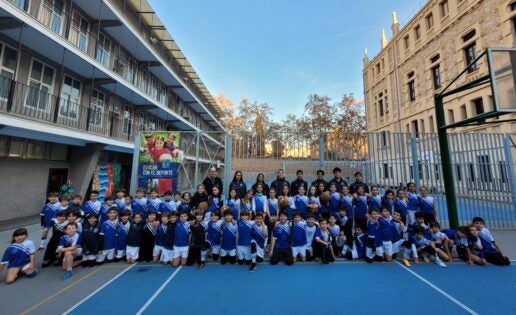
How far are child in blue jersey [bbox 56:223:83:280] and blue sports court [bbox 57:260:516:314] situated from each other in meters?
1.10

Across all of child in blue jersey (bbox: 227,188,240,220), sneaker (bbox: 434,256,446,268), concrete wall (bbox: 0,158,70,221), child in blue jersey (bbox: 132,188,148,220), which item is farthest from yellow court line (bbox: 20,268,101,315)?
concrete wall (bbox: 0,158,70,221)

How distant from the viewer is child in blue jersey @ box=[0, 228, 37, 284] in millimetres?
4219

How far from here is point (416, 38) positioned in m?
19.7

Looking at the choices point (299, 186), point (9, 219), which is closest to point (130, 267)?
point (299, 186)

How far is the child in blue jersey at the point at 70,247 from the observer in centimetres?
458

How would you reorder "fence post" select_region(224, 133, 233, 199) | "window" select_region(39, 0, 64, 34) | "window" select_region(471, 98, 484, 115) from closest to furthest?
"fence post" select_region(224, 133, 233, 199), "window" select_region(39, 0, 64, 34), "window" select_region(471, 98, 484, 115)

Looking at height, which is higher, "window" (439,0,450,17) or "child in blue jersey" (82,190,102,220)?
"window" (439,0,450,17)

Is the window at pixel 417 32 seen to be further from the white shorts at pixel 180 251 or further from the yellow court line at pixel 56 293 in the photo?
the yellow court line at pixel 56 293

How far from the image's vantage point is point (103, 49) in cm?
1216

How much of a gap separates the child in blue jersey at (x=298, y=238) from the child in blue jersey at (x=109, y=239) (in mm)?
4027

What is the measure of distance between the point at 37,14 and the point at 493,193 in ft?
59.5

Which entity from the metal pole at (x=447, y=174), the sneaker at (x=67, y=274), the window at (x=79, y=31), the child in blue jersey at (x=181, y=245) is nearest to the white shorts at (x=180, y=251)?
the child in blue jersey at (x=181, y=245)

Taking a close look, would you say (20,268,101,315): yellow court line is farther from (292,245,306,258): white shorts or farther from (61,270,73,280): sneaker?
(292,245,306,258): white shorts

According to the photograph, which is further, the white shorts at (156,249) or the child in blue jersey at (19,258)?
the white shorts at (156,249)
